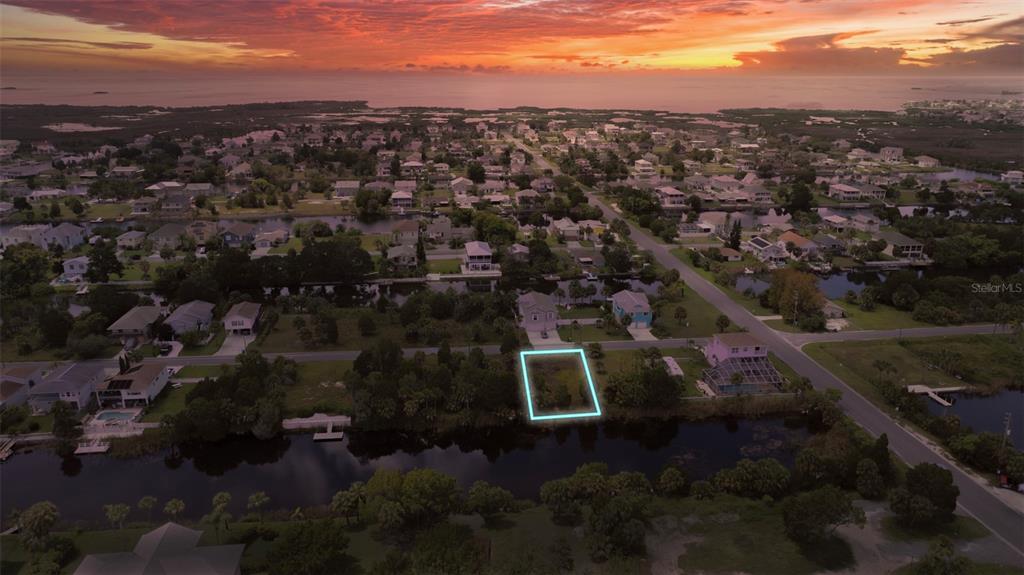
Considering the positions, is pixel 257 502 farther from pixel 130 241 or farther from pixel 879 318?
pixel 130 241

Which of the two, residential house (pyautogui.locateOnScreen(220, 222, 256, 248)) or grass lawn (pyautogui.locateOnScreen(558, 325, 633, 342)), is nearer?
grass lawn (pyautogui.locateOnScreen(558, 325, 633, 342))

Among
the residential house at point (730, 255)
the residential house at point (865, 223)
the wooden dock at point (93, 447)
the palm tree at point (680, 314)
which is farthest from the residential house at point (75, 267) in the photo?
the residential house at point (865, 223)

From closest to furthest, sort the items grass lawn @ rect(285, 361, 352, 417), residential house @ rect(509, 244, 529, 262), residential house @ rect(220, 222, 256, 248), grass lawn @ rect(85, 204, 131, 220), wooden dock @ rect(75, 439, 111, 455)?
wooden dock @ rect(75, 439, 111, 455), grass lawn @ rect(285, 361, 352, 417), residential house @ rect(509, 244, 529, 262), residential house @ rect(220, 222, 256, 248), grass lawn @ rect(85, 204, 131, 220)

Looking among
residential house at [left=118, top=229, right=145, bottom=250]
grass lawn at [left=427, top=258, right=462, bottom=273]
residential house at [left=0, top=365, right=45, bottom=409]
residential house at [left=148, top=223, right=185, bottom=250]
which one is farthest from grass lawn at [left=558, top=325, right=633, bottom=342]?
residential house at [left=118, top=229, right=145, bottom=250]

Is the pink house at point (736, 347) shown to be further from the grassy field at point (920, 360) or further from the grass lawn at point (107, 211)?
the grass lawn at point (107, 211)

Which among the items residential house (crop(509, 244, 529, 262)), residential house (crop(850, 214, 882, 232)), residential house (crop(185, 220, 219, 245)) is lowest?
residential house (crop(509, 244, 529, 262))

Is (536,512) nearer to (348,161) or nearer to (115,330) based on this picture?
(115,330)

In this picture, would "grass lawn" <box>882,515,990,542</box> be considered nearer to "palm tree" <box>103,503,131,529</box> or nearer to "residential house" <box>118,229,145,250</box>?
"palm tree" <box>103,503,131,529</box>
